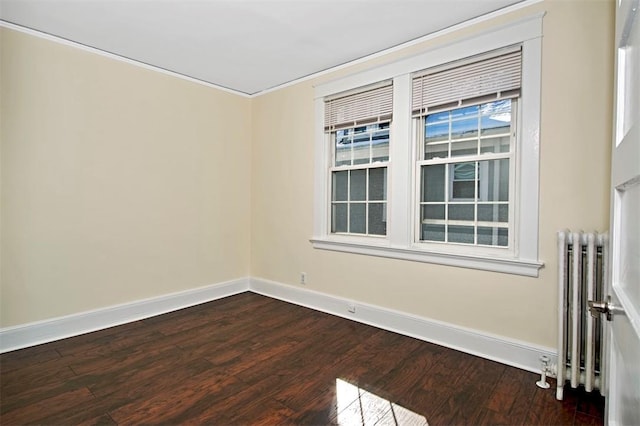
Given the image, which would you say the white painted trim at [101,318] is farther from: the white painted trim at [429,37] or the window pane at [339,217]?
the white painted trim at [429,37]

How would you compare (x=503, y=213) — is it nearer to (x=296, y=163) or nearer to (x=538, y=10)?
(x=538, y=10)

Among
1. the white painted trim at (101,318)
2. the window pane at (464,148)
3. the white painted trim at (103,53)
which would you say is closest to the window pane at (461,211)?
the window pane at (464,148)

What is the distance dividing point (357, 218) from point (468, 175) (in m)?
1.19

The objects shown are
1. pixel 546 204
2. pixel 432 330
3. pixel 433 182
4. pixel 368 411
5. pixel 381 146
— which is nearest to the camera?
pixel 368 411

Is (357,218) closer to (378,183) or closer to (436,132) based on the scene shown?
(378,183)

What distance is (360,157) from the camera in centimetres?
346

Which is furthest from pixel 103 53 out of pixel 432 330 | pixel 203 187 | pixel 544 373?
pixel 544 373

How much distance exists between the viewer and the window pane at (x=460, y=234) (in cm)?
275

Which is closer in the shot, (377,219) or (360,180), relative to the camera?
(377,219)

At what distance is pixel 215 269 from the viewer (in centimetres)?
405

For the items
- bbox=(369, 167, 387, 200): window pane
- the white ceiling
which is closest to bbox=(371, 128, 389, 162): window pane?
bbox=(369, 167, 387, 200): window pane

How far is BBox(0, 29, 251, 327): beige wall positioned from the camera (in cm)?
269

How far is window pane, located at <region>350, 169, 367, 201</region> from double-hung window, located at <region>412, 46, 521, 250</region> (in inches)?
24.0

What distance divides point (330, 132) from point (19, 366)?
10.7ft
